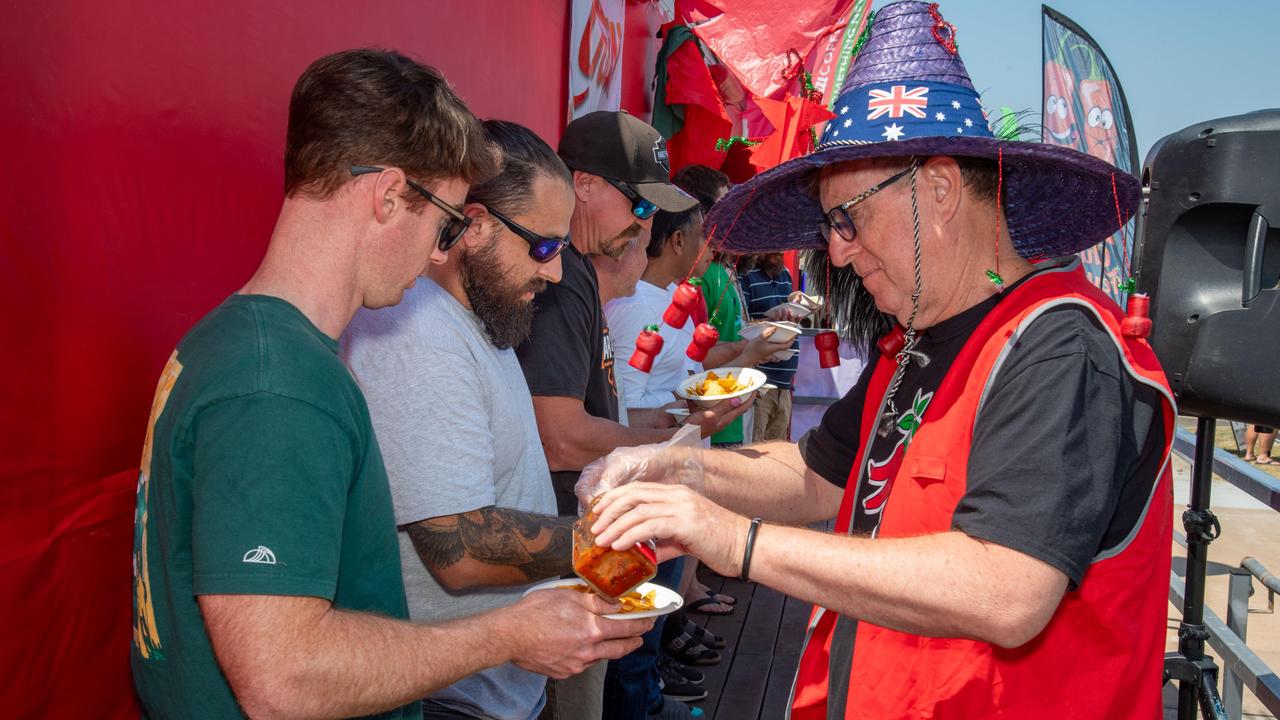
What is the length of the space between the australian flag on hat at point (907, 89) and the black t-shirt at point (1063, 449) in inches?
18.2

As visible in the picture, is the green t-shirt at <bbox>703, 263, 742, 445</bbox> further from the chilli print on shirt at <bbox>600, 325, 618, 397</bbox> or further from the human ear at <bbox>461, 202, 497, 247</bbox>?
the human ear at <bbox>461, 202, 497, 247</bbox>

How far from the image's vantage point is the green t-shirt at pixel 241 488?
1302 millimetres

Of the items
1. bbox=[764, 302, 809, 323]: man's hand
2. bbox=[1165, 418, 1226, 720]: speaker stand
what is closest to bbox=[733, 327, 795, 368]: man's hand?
bbox=[764, 302, 809, 323]: man's hand

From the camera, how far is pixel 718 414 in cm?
384

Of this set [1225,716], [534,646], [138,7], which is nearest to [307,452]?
[534,646]

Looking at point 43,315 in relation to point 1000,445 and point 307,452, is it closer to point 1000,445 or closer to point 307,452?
point 307,452

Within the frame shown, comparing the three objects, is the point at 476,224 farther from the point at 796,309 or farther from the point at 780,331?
the point at 796,309

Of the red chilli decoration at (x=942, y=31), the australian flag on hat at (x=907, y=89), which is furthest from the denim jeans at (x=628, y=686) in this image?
the red chilli decoration at (x=942, y=31)

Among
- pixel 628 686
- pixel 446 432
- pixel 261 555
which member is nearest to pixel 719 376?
pixel 628 686

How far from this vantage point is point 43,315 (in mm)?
1497

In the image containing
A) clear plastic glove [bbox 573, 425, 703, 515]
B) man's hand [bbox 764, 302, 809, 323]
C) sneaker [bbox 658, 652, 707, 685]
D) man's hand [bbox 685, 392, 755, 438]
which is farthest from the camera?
man's hand [bbox 764, 302, 809, 323]

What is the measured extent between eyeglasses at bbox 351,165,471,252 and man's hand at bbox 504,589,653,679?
76cm

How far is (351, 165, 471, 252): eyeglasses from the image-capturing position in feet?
5.42

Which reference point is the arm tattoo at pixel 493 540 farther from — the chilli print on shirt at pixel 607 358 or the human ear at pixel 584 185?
the human ear at pixel 584 185
